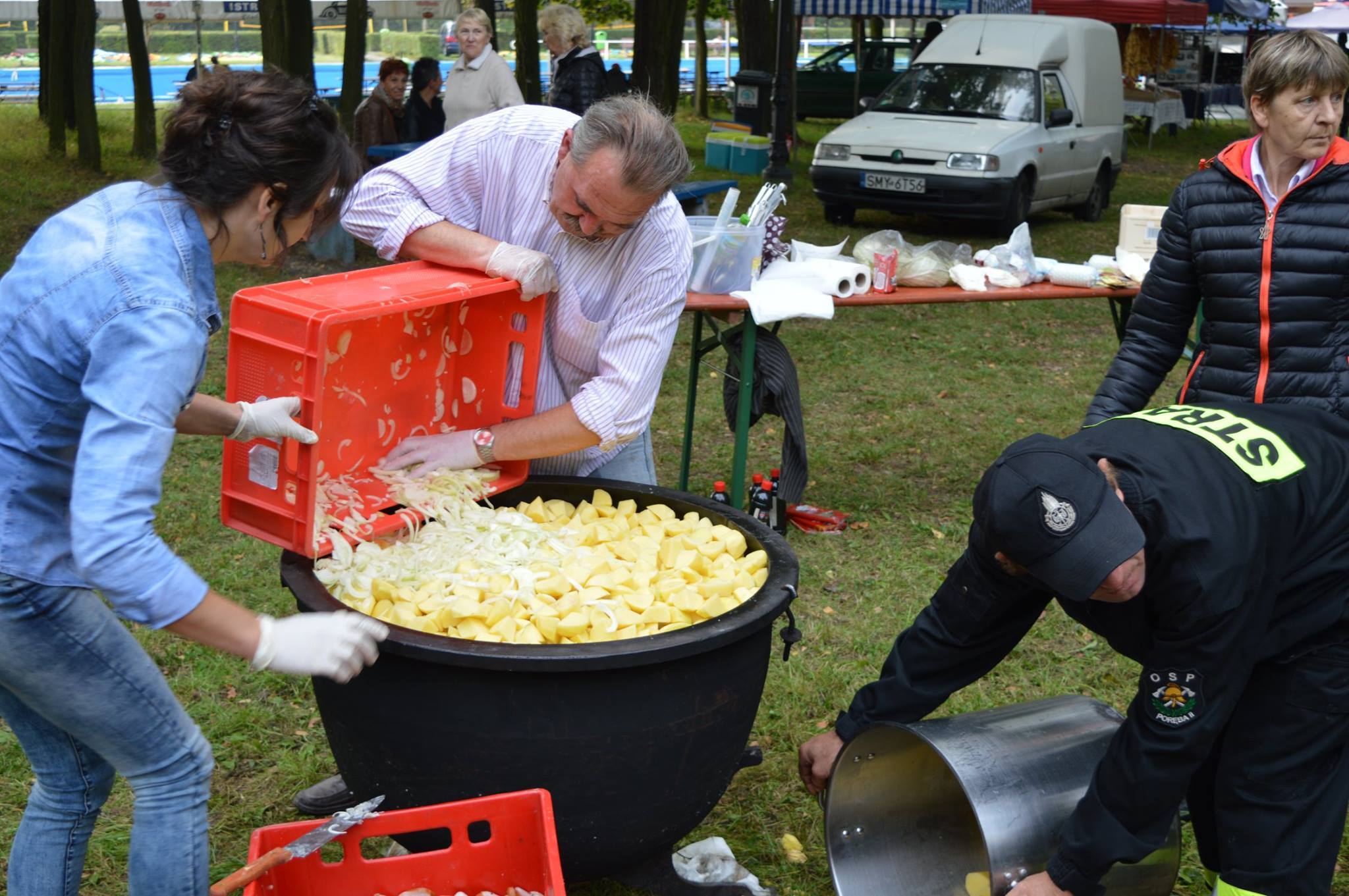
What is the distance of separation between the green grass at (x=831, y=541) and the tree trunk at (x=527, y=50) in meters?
4.31

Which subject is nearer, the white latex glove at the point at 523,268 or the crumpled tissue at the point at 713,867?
the white latex glove at the point at 523,268

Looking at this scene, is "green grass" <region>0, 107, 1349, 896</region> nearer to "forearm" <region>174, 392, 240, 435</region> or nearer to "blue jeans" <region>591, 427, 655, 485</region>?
"blue jeans" <region>591, 427, 655, 485</region>

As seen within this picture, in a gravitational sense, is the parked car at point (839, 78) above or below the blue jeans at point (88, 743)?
above

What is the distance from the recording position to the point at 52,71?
44.4 feet

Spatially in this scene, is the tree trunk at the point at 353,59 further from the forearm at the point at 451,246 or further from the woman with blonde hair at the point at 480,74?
the forearm at the point at 451,246

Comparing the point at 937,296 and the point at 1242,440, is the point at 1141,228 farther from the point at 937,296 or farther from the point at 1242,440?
the point at 1242,440

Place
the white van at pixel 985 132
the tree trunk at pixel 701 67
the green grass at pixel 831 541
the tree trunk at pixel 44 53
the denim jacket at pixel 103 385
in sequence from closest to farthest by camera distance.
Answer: the denim jacket at pixel 103 385, the green grass at pixel 831 541, the white van at pixel 985 132, the tree trunk at pixel 44 53, the tree trunk at pixel 701 67

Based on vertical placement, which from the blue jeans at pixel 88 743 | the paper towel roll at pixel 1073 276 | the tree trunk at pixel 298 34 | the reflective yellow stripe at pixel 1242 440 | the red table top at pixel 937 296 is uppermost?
the tree trunk at pixel 298 34

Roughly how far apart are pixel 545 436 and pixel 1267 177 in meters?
1.88

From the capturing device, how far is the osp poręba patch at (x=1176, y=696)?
6.94ft

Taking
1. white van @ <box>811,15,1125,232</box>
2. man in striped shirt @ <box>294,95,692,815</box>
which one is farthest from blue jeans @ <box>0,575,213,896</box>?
white van @ <box>811,15,1125,232</box>

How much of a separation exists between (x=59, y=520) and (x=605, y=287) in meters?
1.30

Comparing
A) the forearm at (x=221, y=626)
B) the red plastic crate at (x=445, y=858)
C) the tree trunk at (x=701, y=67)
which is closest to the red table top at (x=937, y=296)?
the red plastic crate at (x=445, y=858)

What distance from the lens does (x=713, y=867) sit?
9.68ft
